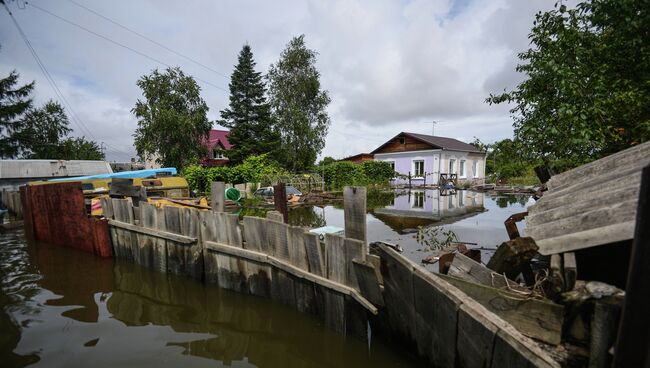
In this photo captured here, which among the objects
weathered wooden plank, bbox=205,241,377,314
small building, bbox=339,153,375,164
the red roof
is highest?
the red roof

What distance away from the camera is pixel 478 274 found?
3.09 m

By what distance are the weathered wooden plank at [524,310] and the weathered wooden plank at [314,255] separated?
71.2 inches

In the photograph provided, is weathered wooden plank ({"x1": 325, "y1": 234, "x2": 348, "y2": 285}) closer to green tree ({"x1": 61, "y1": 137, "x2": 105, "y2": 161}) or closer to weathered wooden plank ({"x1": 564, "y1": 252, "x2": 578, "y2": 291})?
weathered wooden plank ({"x1": 564, "y1": 252, "x2": 578, "y2": 291})

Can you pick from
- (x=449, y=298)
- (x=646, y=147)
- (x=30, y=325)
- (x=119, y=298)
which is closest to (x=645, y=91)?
(x=646, y=147)

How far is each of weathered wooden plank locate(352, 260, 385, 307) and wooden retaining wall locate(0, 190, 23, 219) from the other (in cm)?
1961

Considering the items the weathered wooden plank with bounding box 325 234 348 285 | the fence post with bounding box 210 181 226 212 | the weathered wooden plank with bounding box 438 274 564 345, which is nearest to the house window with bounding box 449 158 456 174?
the fence post with bounding box 210 181 226 212

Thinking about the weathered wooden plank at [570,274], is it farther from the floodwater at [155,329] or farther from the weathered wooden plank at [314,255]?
the weathered wooden plank at [314,255]

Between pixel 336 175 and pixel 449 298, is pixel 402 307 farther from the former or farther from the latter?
pixel 336 175

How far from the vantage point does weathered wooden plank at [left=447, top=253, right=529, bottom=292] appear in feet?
9.29

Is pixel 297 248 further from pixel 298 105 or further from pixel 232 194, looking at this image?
pixel 298 105

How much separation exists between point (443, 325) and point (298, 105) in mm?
31244

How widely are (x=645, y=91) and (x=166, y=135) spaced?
30.9 m

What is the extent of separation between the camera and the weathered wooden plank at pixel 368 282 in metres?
3.56

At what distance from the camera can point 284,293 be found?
15.7ft
